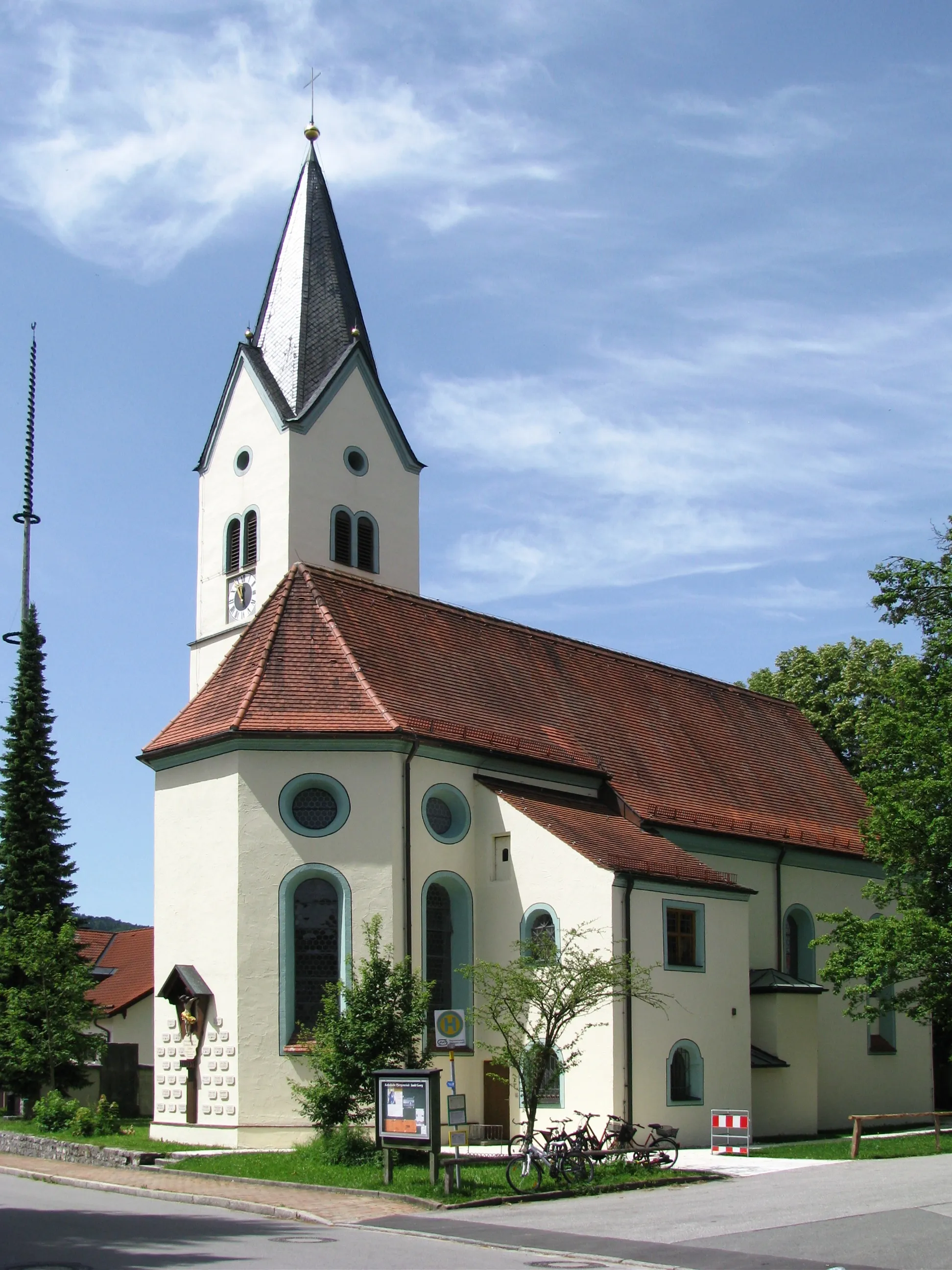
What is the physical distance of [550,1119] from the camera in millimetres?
26500

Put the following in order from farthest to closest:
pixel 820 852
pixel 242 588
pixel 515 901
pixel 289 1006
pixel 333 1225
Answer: pixel 242 588 < pixel 820 852 < pixel 515 901 < pixel 289 1006 < pixel 333 1225

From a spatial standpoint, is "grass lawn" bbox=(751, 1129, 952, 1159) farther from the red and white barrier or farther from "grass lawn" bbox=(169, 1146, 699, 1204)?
"grass lawn" bbox=(169, 1146, 699, 1204)

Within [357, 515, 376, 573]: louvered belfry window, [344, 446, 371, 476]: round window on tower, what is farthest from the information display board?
[344, 446, 371, 476]: round window on tower

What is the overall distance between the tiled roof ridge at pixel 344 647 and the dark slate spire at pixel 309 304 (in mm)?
12580

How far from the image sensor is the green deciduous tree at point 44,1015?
3022 centimetres

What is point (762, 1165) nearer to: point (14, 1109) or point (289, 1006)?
point (289, 1006)

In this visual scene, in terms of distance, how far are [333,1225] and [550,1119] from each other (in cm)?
1022

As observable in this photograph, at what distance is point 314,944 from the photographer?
1046 inches

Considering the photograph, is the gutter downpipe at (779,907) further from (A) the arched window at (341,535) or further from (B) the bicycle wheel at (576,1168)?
(A) the arched window at (341,535)

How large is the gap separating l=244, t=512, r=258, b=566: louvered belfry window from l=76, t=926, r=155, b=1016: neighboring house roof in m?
12.2

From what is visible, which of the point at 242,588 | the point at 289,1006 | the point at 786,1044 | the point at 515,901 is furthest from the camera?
the point at 242,588

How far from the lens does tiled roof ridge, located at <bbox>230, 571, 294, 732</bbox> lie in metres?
26.9

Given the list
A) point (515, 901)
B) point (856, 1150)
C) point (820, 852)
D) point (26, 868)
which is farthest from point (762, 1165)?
point (26, 868)

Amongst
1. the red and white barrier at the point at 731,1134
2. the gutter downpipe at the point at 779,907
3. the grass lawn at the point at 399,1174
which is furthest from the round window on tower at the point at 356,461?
the grass lawn at the point at 399,1174
